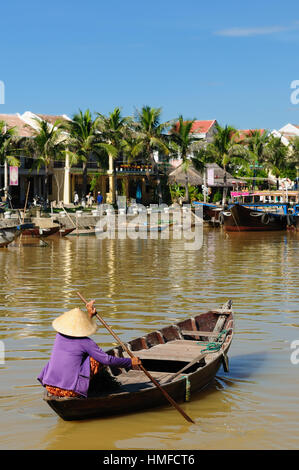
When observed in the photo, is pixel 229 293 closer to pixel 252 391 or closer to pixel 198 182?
pixel 252 391

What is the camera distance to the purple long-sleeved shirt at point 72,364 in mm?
6105

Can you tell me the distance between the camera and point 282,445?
5.96 meters

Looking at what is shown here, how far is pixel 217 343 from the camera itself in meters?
7.93

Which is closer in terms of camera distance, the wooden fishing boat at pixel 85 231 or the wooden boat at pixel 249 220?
→ the wooden fishing boat at pixel 85 231

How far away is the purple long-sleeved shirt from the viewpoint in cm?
611

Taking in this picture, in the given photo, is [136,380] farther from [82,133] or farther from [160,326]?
[82,133]

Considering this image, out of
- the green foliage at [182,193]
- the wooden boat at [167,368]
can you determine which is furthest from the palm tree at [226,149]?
the wooden boat at [167,368]

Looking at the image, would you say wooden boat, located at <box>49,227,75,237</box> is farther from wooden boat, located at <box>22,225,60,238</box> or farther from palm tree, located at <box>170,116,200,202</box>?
palm tree, located at <box>170,116,200,202</box>

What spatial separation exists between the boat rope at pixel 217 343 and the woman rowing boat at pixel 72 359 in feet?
6.03

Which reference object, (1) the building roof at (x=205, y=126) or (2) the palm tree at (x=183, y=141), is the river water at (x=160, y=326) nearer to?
(2) the palm tree at (x=183, y=141)

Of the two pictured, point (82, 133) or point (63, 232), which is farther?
point (82, 133)

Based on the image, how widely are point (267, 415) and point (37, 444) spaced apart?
248 centimetres

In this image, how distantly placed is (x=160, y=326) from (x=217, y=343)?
119 inches

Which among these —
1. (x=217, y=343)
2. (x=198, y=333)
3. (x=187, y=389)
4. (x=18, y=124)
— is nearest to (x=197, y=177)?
(x=18, y=124)
